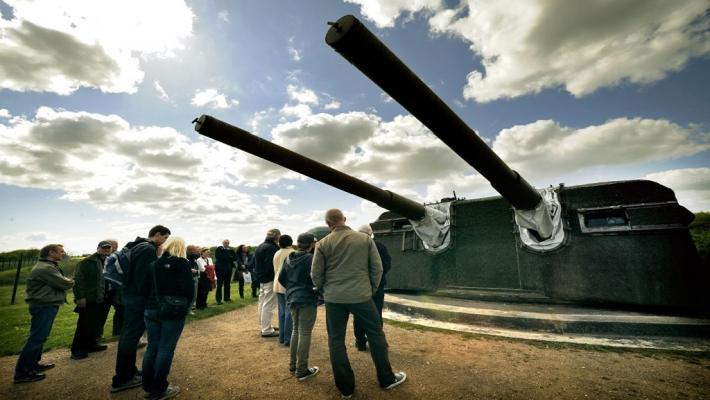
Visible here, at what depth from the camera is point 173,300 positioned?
3.00 metres

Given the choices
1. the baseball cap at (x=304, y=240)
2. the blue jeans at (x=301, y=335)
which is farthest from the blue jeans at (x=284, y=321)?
the baseball cap at (x=304, y=240)

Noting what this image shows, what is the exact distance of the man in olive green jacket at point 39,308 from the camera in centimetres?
383

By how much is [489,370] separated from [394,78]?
12.1 ft

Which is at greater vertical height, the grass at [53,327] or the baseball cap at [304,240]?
the baseball cap at [304,240]

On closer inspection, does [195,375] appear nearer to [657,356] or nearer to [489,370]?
[489,370]

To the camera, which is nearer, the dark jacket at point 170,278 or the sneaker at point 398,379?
the dark jacket at point 170,278

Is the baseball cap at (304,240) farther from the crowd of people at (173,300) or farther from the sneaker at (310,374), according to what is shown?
the sneaker at (310,374)

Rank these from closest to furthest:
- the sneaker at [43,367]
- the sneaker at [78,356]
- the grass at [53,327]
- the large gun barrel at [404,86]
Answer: the large gun barrel at [404,86] < the sneaker at [43,367] < the sneaker at [78,356] < the grass at [53,327]

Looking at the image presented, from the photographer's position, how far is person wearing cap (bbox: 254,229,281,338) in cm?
556

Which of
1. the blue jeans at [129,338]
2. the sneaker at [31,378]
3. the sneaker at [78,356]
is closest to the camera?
the blue jeans at [129,338]

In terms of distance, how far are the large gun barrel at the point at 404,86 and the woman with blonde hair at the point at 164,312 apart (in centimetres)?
274

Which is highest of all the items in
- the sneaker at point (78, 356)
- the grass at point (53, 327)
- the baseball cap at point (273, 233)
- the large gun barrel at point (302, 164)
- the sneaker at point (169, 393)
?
the large gun barrel at point (302, 164)

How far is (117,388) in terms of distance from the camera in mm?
3471

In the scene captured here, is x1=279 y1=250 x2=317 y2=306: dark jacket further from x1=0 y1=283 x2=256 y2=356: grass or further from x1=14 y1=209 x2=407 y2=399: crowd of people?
x1=0 y1=283 x2=256 y2=356: grass
